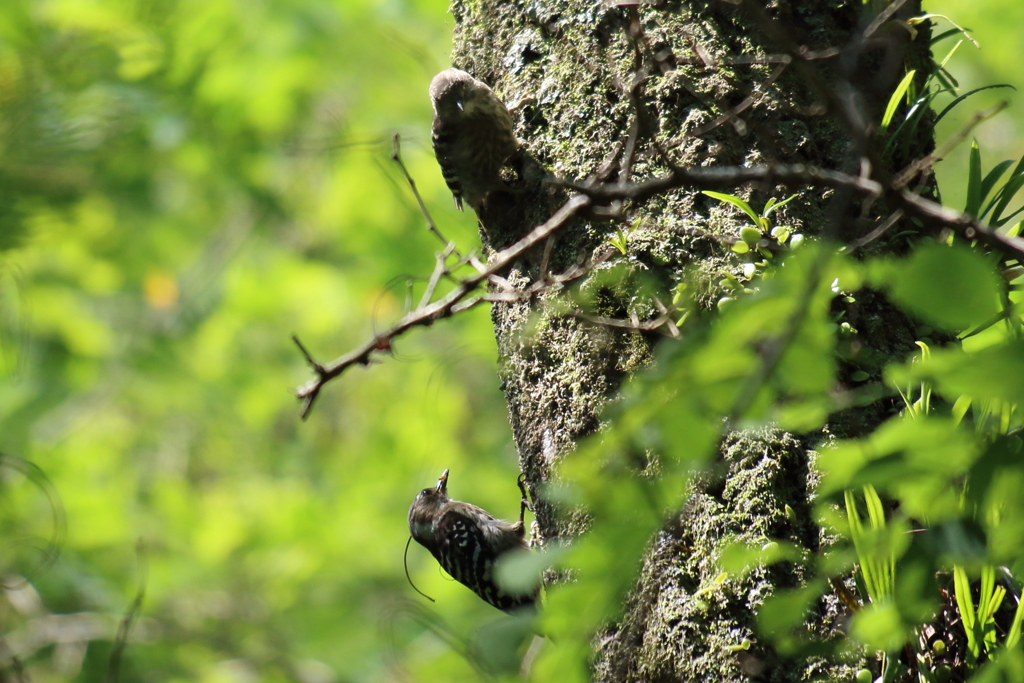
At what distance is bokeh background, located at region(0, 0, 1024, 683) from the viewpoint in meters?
6.00

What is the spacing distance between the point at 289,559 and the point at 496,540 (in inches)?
150

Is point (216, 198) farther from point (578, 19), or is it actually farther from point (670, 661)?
point (670, 661)

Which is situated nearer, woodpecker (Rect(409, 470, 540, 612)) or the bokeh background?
woodpecker (Rect(409, 470, 540, 612))

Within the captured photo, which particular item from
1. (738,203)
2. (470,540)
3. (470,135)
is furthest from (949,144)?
(470,540)

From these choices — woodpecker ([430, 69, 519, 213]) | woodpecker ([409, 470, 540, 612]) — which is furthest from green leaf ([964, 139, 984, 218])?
woodpecker ([409, 470, 540, 612])

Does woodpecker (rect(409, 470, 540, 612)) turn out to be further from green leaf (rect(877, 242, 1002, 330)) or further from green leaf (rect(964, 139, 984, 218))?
green leaf (rect(877, 242, 1002, 330))

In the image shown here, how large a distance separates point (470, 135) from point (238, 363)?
5.91 meters

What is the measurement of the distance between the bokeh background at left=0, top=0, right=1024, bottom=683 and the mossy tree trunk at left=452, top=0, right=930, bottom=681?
2.35 meters

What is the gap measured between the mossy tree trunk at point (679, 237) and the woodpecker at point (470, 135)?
0.38ft

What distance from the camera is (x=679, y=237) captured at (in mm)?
1889

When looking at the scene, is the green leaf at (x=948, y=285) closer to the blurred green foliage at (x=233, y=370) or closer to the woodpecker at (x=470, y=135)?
the woodpecker at (x=470, y=135)

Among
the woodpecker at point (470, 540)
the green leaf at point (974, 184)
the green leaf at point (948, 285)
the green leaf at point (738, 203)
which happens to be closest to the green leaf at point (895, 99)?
the green leaf at point (974, 184)

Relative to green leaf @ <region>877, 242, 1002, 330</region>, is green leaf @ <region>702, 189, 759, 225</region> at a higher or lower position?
lower

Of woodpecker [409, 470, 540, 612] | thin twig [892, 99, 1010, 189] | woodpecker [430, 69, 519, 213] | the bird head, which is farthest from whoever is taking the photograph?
the bird head
